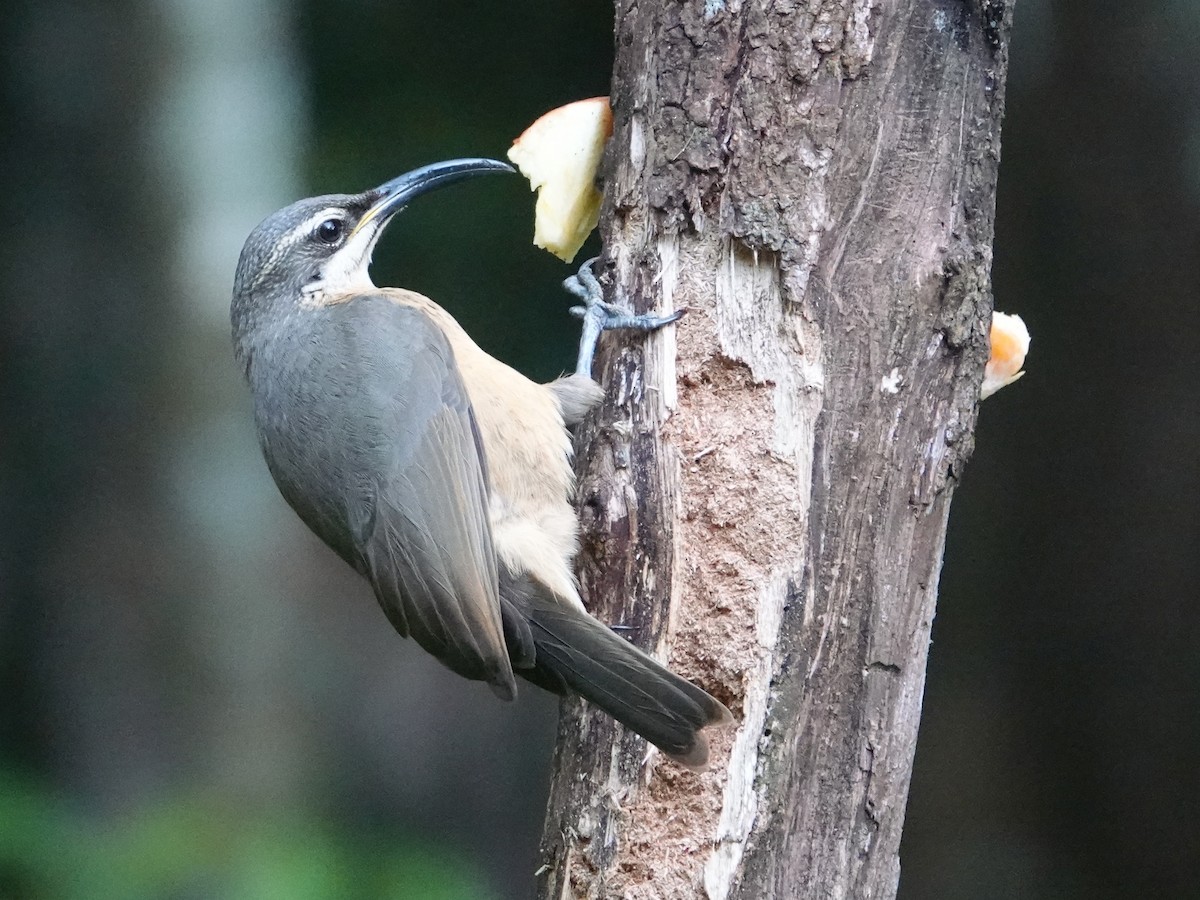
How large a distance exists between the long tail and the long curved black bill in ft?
3.94

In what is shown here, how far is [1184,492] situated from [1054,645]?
2.32ft

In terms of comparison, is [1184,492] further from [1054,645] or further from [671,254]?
[671,254]

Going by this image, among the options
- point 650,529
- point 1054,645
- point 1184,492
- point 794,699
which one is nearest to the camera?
point 794,699

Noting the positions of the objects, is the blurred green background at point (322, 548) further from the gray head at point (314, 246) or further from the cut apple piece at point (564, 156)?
the cut apple piece at point (564, 156)

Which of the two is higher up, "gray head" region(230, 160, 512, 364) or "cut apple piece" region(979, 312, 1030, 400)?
"gray head" region(230, 160, 512, 364)

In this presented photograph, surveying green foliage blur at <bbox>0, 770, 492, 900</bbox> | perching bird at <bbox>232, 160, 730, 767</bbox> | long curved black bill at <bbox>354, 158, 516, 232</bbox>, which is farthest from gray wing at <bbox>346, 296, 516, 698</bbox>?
green foliage blur at <bbox>0, 770, 492, 900</bbox>

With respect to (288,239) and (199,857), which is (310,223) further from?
(199,857)

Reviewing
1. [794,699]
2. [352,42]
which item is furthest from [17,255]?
[794,699]

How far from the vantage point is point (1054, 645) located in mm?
4168

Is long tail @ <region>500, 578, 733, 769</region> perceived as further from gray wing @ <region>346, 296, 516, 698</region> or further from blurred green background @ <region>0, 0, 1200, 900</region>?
blurred green background @ <region>0, 0, 1200, 900</region>

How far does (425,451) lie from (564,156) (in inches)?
27.3

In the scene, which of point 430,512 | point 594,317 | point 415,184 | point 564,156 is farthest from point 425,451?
point 415,184

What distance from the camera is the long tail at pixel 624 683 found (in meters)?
1.93

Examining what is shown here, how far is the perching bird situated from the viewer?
2.27 meters
